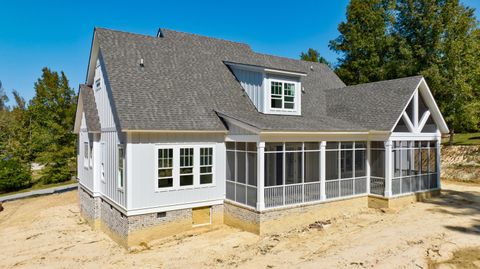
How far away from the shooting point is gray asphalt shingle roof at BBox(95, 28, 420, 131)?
14.6m

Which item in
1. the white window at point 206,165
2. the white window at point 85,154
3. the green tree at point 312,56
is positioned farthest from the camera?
the green tree at point 312,56

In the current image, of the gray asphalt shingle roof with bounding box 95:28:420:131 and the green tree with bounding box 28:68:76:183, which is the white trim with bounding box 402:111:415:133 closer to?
the gray asphalt shingle roof with bounding box 95:28:420:131

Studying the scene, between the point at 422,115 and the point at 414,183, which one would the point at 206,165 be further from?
the point at 422,115

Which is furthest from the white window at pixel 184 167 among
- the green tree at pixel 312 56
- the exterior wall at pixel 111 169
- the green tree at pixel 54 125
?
the green tree at pixel 312 56

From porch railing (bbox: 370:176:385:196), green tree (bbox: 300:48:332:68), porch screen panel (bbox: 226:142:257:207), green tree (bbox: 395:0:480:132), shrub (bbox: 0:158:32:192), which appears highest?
green tree (bbox: 300:48:332:68)

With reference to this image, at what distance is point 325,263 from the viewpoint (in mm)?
10852

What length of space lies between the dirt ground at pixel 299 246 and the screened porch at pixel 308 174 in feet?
4.30

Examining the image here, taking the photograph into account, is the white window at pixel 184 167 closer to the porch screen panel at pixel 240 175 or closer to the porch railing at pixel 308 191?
the porch screen panel at pixel 240 175

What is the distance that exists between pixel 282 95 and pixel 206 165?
6.04 meters

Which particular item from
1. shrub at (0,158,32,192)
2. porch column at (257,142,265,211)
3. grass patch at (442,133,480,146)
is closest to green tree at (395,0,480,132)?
grass patch at (442,133,480,146)

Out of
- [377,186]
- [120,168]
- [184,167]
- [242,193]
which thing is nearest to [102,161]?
[120,168]

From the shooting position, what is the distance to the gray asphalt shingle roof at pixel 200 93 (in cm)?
1461

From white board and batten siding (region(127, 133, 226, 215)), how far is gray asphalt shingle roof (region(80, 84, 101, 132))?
4.79 meters

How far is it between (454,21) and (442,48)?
305cm
